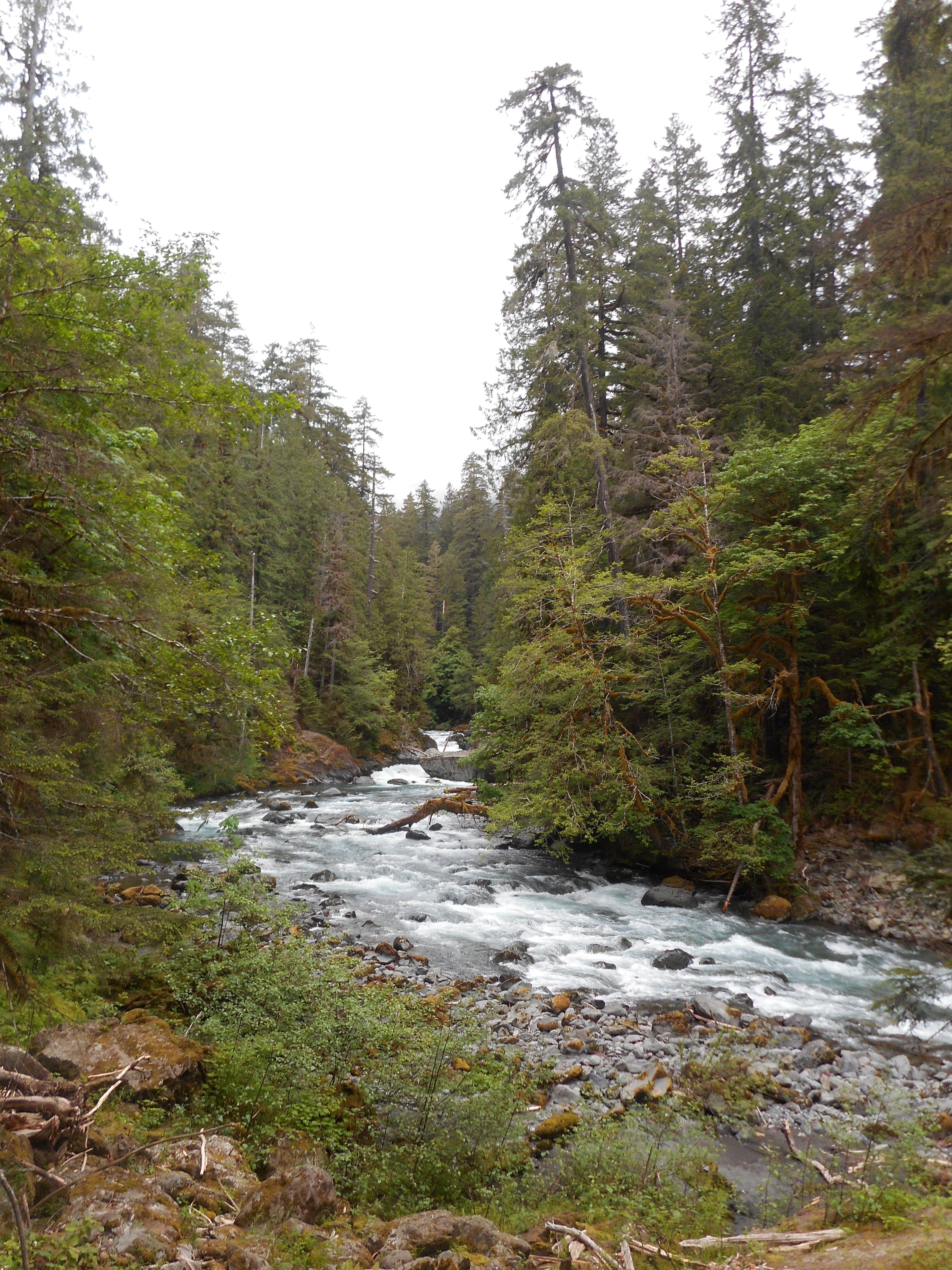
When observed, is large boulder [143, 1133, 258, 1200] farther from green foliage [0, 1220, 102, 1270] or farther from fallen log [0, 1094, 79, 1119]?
green foliage [0, 1220, 102, 1270]

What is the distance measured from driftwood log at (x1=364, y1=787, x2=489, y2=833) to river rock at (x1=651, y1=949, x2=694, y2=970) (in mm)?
8161

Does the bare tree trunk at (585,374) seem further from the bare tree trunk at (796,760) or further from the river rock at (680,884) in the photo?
the river rock at (680,884)

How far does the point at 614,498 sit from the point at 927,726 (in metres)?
8.90

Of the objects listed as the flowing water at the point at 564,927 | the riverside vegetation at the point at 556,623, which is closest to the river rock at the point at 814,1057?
the riverside vegetation at the point at 556,623

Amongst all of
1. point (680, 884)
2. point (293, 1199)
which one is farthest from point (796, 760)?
point (293, 1199)

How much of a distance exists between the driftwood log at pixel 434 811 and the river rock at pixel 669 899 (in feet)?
18.6

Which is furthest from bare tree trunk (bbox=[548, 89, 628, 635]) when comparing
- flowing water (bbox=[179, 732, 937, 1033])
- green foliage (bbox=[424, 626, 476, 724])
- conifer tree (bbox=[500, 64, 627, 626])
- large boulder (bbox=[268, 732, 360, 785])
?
green foliage (bbox=[424, 626, 476, 724])

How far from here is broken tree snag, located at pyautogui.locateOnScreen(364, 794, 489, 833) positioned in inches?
665

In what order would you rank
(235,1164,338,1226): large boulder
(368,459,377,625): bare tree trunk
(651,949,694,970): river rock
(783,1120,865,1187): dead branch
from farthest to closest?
(368,459,377,625): bare tree trunk → (651,949,694,970): river rock → (783,1120,865,1187): dead branch → (235,1164,338,1226): large boulder

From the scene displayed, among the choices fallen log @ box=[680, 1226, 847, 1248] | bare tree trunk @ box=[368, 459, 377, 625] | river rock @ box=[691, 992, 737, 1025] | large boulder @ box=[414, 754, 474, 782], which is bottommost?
large boulder @ box=[414, 754, 474, 782]

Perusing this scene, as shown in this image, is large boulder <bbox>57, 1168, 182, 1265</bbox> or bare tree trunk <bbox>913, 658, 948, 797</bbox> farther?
bare tree trunk <bbox>913, 658, 948, 797</bbox>

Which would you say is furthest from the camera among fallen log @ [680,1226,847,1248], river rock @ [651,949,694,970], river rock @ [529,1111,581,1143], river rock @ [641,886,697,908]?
river rock @ [641,886,697,908]

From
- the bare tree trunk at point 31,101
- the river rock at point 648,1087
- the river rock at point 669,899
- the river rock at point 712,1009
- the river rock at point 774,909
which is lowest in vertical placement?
the river rock at point 669,899

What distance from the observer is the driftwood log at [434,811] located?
1684 cm
